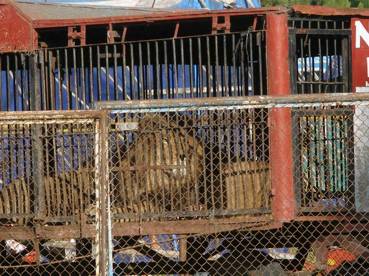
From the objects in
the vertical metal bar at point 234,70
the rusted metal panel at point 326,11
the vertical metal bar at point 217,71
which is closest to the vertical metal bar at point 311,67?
the rusted metal panel at point 326,11

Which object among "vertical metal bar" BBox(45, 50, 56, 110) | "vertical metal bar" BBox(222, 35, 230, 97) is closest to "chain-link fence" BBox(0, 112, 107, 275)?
"vertical metal bar" BBox(45, 50, 56, 110)

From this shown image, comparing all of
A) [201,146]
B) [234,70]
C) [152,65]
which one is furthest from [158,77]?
[201,146]

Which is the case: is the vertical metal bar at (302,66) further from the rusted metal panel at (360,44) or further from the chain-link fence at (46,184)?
the chain-link fence at (46,184)

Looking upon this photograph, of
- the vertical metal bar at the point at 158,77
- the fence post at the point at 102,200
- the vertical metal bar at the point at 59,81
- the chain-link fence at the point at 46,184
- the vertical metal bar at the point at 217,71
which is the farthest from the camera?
the vertical metal bar at the point at 59,81

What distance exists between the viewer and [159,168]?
9.57 metres

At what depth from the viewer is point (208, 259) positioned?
11.0 m

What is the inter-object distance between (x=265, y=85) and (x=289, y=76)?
27 cm

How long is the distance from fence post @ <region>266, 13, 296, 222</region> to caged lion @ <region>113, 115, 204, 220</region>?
0.75m

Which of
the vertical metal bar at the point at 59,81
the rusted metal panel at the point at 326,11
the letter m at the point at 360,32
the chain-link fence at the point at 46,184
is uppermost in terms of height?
the rusted metal panel at the point at 326,11

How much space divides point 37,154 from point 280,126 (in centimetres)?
244

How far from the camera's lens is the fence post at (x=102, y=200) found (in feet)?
26.0

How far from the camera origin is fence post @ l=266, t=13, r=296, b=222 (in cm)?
946

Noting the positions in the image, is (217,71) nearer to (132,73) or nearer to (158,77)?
(158,77)

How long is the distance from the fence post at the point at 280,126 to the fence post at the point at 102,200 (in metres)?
2.09
